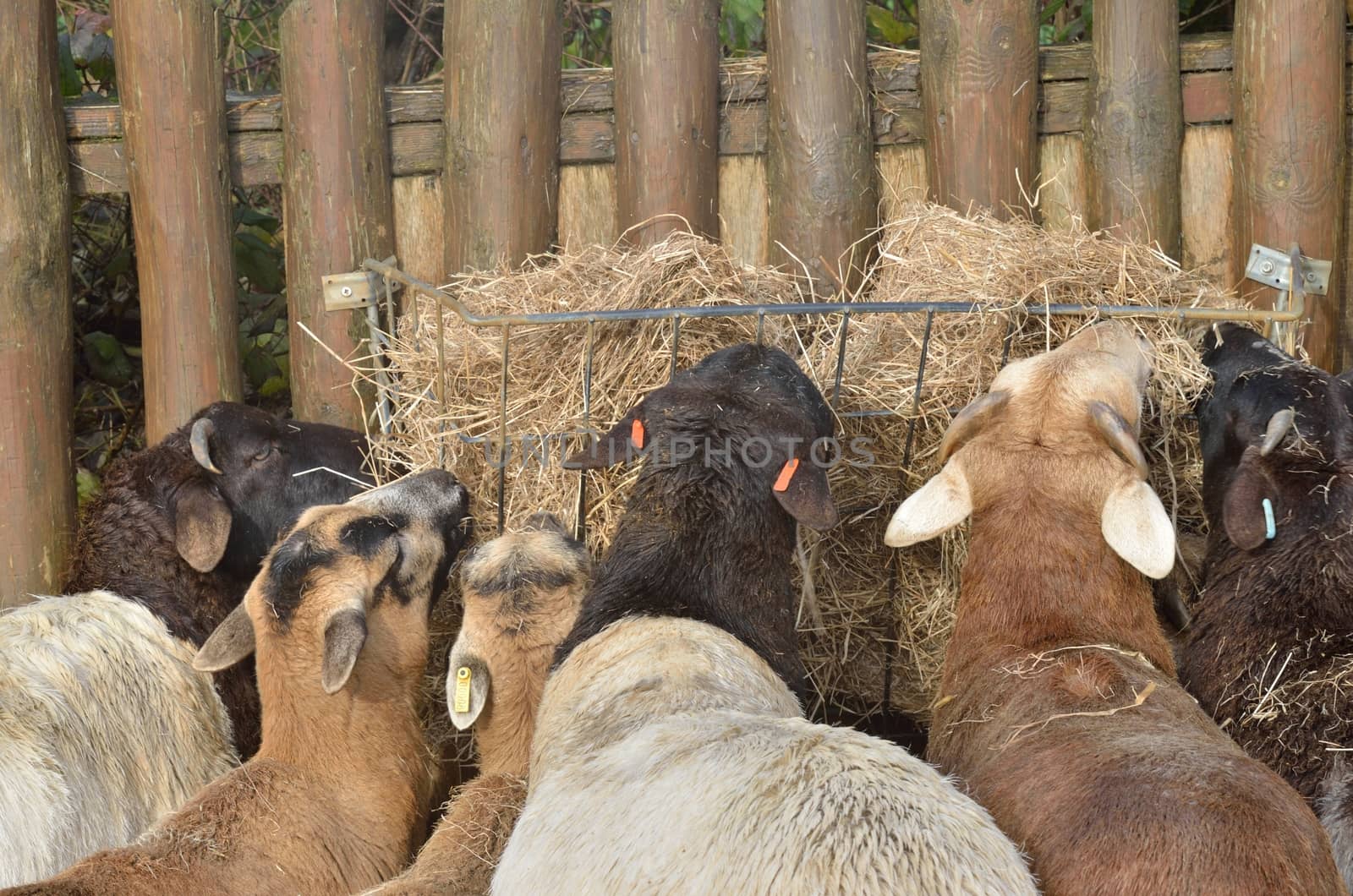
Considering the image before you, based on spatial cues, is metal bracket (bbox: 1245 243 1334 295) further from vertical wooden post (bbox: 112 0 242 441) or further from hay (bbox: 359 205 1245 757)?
vertical wooden post (bbox: 112 0 242 441)

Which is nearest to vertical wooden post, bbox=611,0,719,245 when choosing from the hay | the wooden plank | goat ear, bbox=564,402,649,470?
the hay

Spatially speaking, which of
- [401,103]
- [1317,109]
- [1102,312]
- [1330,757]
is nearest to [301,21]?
[401,103]

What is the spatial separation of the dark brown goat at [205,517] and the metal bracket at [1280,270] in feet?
13.4

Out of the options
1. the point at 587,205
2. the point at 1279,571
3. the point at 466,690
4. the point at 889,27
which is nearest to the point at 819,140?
the point at 587,205

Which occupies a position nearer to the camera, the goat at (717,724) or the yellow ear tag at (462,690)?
the goat at (717,724)

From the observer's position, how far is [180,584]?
229 inches

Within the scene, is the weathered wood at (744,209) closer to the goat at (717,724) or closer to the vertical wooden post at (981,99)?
the vertical wooden post at (981,99)

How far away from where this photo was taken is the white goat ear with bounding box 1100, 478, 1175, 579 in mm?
4605

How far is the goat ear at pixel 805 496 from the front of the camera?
487 cm

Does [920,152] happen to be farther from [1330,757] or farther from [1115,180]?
[1330,757]

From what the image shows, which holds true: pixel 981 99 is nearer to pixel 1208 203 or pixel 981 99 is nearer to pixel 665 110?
pixel 1208 203

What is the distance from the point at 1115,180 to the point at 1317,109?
900mm

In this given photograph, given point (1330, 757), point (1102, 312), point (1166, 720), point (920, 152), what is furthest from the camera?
point (920, 152)

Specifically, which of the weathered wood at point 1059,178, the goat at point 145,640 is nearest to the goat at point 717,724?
the goat at point 145,640
